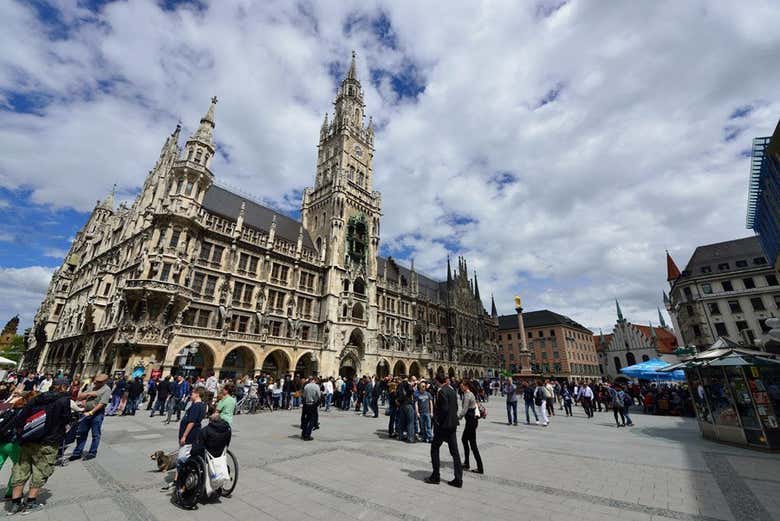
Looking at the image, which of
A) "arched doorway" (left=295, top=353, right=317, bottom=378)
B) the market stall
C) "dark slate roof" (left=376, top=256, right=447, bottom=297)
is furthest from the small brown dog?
"dark slate roof" (left=376, top=256, right=447, bottom=297)

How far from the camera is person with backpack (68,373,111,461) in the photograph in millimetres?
7535

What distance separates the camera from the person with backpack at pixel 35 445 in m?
4.82

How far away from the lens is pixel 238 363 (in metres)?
28.5

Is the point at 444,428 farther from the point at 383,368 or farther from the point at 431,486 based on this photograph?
the point at 383,368

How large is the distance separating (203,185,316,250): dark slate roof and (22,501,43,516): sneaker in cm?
2720

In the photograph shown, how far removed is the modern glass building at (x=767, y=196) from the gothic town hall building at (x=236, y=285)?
3271 centimetres

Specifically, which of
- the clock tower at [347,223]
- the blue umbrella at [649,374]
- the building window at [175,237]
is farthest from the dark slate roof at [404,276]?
the blue umbrella at [649,374]

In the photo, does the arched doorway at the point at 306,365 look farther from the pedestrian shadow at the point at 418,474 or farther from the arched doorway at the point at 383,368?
the pedestrian shadow at the point at 418,474

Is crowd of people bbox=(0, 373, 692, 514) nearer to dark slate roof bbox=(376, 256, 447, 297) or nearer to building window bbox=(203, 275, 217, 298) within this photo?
building window bbox=(203, 275, 217, 298)

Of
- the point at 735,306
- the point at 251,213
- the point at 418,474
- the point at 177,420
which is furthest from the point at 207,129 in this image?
the point at 735,306

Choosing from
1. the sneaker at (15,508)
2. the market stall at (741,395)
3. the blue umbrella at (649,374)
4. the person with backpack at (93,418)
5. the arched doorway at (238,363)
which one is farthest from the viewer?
the arched doorway at (238,363)

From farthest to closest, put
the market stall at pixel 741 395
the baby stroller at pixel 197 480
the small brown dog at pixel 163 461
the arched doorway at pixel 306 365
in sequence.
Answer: the arched doorway at pixel 306 365 < the market stall at pixel 741 395 < the small brown dog at pixel 163 461 < the baby stroller at pixel 197 480

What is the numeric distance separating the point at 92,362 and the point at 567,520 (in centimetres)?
3211

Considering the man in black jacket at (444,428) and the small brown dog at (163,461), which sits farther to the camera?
the small brown dog at (163,461)
